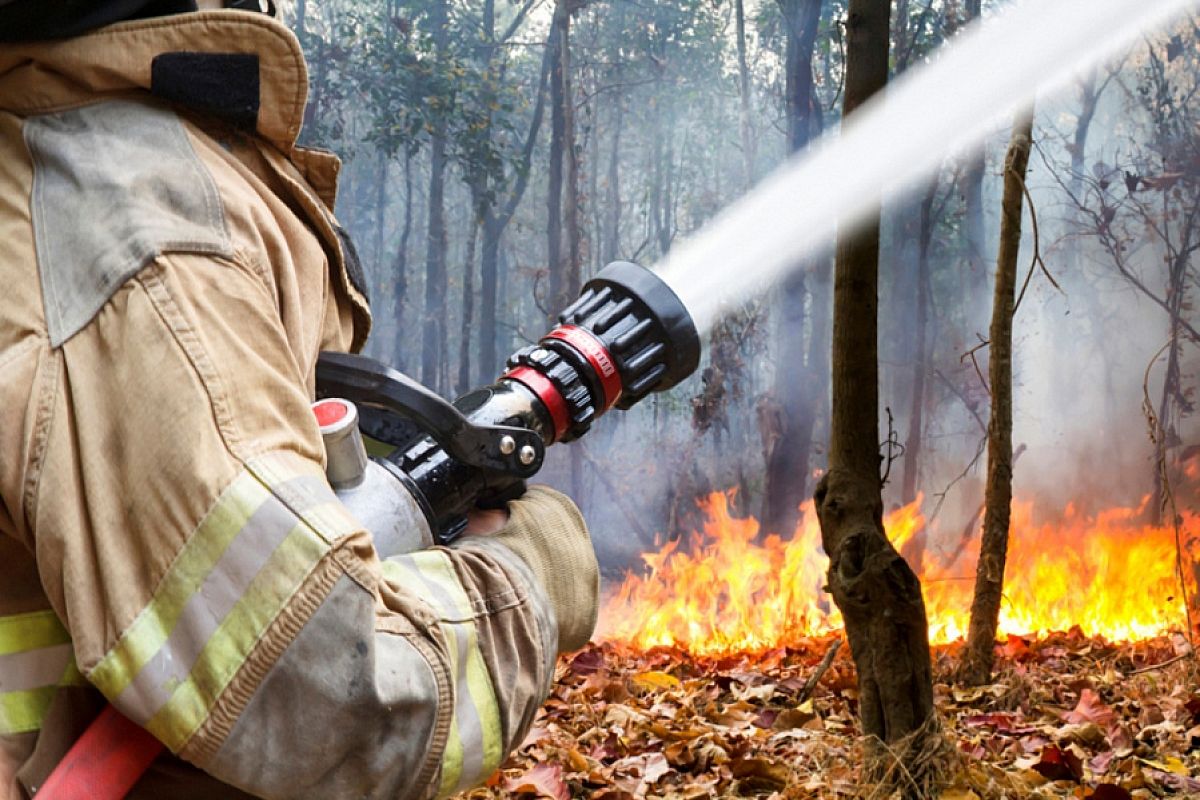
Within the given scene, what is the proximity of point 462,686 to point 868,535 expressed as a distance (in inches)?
76.1

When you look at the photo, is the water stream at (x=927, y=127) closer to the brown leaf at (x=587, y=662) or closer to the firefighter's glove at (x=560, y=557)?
the brown leaf at (x=587, y=662)

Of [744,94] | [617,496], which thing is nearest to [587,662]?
[617,496]

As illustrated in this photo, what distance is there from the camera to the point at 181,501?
2.92ft

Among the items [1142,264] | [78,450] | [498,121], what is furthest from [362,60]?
[78,450]

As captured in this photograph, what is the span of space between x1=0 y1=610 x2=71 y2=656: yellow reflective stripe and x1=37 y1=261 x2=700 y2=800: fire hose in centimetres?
9

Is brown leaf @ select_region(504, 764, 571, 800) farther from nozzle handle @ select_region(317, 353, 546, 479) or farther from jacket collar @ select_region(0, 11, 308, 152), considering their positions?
jacket collar @ select_region(0, 11, 308, 152)

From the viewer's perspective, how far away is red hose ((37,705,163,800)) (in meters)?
0.94

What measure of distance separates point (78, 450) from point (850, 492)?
2.24 metres

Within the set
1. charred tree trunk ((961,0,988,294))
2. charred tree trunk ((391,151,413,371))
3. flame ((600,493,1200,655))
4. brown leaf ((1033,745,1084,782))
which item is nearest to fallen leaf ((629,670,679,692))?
flame ((600,493,1200,655))

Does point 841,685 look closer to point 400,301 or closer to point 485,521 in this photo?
point 485,521

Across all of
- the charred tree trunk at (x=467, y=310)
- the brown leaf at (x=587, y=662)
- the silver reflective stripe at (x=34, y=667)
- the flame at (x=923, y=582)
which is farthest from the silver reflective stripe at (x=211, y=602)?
the charred tree trunk at (x=467, y=310)

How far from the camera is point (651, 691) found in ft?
15.8

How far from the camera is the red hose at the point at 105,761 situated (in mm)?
943

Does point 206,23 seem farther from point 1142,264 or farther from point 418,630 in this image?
point 1142,264
